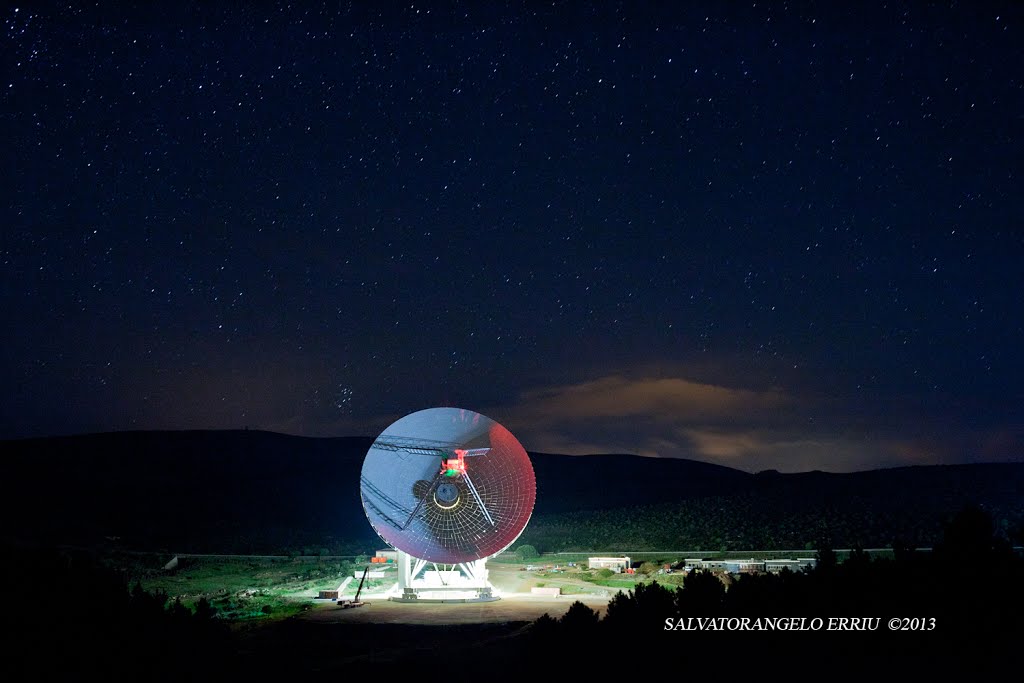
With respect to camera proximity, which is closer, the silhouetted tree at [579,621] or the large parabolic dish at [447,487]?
the silhouetted tree at [579,621]

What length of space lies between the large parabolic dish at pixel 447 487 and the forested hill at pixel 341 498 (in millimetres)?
17504

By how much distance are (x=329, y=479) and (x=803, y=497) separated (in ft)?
161

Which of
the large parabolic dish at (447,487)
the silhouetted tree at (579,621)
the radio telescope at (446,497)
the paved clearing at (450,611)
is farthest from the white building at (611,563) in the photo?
the silhouetted tree at (579,621)

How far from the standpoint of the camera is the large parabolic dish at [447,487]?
28.6 metres

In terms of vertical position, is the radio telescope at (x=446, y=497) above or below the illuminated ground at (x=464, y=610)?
above

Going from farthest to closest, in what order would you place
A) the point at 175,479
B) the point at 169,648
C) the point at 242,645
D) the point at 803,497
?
the point at 175,479
the point at 803,497
the point at 242,645
the point at 169,648

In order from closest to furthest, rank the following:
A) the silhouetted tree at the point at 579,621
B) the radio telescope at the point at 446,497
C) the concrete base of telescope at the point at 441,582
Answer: the silhouetted tree at the point at 579,621 → the concrete base of telescope at the point at 441,582 → the radio telescope at the point at 446,497

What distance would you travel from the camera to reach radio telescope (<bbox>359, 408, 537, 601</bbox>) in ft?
93.9

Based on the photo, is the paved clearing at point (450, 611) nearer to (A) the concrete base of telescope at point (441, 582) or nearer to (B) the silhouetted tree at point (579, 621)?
(A) the concrete base of telescope at point (441, 582)

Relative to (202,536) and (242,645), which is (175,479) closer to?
(202,536)

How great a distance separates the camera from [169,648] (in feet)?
41.2

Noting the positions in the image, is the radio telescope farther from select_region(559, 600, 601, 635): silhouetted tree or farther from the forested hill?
the forested hill

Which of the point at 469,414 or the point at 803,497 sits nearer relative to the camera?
the point at 469,414

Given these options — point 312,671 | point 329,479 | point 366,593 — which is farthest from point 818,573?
point 329,479
